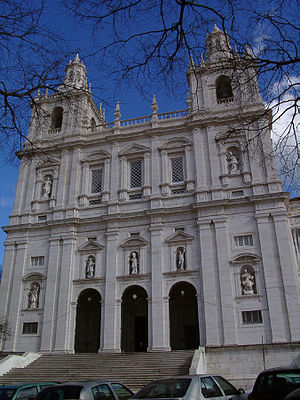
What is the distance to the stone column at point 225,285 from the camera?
2341cm

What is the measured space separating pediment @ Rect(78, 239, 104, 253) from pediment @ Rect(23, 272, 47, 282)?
3269 mm

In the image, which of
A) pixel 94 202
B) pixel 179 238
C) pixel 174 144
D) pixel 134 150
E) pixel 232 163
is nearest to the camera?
pixel 179 238

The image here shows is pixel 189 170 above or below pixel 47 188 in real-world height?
below

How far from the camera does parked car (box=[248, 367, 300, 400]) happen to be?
27.0ft

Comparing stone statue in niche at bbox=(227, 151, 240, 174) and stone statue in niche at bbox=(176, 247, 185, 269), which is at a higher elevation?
stone statue in niche at bbox=(227, 151, 240, 174)

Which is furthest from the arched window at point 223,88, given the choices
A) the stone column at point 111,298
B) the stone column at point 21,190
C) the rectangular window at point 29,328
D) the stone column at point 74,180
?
the rectangular window at point 29,328

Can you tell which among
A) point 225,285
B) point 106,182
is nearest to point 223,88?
point 106,182

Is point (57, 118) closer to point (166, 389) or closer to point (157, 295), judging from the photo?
point (157, 295)

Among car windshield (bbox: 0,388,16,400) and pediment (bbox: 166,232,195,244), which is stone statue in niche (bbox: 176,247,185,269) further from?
car windshield (bbox: 0,388,16,400)

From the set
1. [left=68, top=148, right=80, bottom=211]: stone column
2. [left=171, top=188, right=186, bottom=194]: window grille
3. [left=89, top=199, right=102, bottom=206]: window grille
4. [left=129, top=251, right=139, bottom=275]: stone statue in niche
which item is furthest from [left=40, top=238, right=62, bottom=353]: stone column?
[left=171, top=188, right=186, bottom=194]: window grille

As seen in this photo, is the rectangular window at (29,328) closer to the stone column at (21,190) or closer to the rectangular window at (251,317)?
the stone column at (21,190)

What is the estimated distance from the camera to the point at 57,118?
36438mm

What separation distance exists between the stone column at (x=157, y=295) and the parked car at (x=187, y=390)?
15.5 metres

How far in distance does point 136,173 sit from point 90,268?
8.26 m
